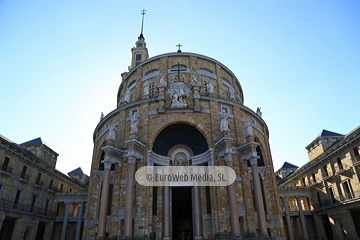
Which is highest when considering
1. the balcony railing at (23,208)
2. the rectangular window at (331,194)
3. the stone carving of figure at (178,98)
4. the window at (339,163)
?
the stone carving of figure at (178,98)

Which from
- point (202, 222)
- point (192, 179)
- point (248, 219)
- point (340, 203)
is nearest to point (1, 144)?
point (192, 179)

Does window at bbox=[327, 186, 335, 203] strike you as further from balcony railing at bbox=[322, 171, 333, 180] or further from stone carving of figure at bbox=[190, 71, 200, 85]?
stone carving of figure at bbox=[190, 71, 200, 85]

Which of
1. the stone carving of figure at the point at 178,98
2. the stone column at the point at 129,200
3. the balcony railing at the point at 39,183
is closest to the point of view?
the stone column at the point at 129,200

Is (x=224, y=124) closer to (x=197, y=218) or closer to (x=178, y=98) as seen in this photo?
(x=178, y=98)

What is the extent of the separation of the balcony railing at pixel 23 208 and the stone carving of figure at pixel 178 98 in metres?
21.7

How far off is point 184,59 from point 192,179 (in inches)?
545

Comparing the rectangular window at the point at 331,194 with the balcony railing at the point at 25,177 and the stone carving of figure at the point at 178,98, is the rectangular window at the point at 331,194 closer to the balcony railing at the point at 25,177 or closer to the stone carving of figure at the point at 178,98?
the stone carving of figure at the point at 178,98

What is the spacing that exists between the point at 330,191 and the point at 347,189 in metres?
3.49

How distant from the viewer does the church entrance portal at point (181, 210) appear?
23.6 metres

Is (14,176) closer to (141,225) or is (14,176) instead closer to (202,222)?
(141,225)

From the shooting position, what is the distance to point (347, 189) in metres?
27.5

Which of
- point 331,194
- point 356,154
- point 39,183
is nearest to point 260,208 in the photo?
point 356,154

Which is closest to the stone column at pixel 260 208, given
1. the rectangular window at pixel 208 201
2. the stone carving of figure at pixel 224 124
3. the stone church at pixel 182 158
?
the stone church at pixel 182 158

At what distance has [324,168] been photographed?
105ft
